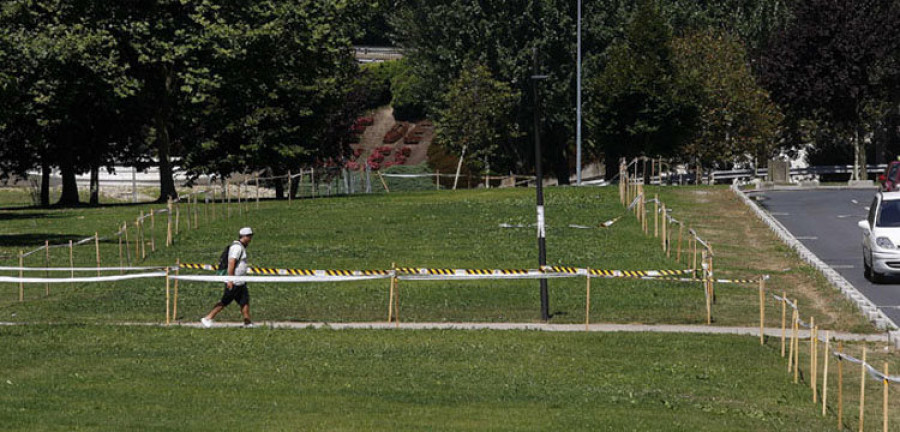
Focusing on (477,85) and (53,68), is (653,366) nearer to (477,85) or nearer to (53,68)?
(53,68)

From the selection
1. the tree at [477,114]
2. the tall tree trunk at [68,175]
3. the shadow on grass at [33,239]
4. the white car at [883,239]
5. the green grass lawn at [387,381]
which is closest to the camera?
the green grass lawn at [387,381]

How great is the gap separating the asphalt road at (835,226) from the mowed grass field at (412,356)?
1.02 metres

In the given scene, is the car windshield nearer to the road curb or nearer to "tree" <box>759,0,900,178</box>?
the road curb

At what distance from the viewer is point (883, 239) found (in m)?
29.6

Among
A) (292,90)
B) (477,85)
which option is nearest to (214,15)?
(292,90)

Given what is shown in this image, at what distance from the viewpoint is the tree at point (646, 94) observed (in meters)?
71.7

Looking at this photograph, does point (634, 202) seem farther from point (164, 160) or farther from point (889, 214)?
point (164, 160)

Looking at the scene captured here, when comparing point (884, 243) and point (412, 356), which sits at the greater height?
point (884, 243)

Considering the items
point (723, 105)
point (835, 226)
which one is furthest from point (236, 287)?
point (723, 105)

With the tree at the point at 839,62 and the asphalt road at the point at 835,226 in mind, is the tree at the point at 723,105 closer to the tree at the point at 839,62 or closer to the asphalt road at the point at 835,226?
the tree at the point at 839,62

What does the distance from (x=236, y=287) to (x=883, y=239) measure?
13855 mm

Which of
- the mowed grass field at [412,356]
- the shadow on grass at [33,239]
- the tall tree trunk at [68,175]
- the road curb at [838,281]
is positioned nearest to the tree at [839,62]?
the road curb at [838,281]

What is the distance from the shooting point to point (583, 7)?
271 ft

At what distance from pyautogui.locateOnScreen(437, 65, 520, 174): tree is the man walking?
56.0 meters
